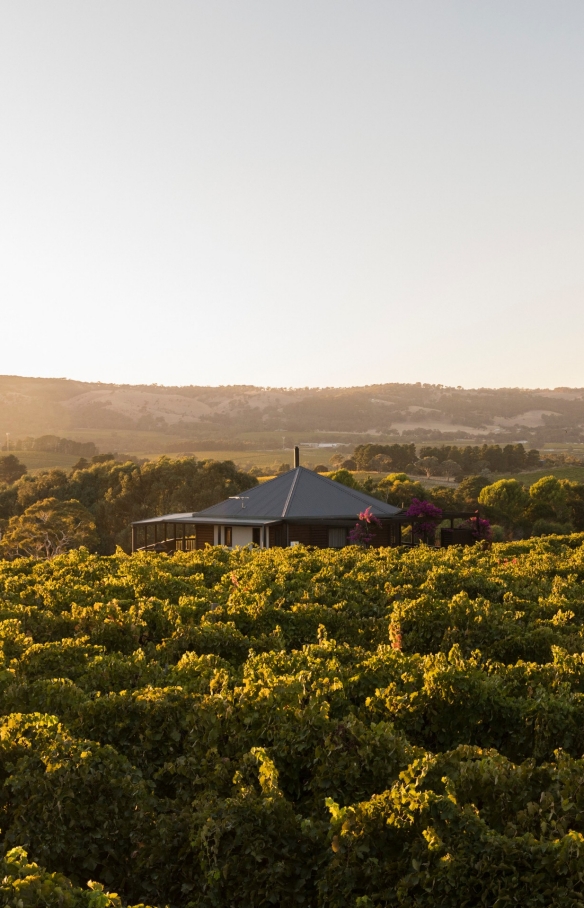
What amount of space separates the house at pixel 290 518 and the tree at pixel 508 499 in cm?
2775

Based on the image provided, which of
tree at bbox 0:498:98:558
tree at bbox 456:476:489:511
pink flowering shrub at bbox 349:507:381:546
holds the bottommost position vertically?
tree at bbox 0:498:98:558

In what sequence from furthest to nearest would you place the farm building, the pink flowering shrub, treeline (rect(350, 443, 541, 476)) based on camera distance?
treeline (rect(350, 443, 541, 476)) → the farm building → the pink flowering shrub

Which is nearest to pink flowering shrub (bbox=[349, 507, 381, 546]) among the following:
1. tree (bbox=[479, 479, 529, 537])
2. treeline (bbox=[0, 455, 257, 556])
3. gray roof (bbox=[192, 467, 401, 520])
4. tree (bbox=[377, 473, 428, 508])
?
gray roof (bbox=[192, 467, 401, 520])

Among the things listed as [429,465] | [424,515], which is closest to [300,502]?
[424,515]

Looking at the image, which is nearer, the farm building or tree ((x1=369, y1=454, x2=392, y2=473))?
the farm building

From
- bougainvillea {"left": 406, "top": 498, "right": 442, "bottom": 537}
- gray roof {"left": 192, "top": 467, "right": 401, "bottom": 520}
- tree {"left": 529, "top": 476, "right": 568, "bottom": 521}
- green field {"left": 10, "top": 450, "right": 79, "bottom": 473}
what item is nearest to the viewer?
bougainvillea {"left": 406, "top": 498, "right": 442, "bottom": 537}

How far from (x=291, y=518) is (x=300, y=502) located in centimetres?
235

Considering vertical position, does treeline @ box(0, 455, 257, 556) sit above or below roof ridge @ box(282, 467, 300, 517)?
below

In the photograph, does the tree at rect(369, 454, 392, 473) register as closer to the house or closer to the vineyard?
the house

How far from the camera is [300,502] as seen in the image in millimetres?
43469

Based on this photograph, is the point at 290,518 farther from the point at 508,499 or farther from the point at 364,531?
the point at 508,499

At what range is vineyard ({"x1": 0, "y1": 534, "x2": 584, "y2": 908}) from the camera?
6.05 metres

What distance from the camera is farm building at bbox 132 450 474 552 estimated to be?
1633 inches

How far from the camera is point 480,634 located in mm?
13375
